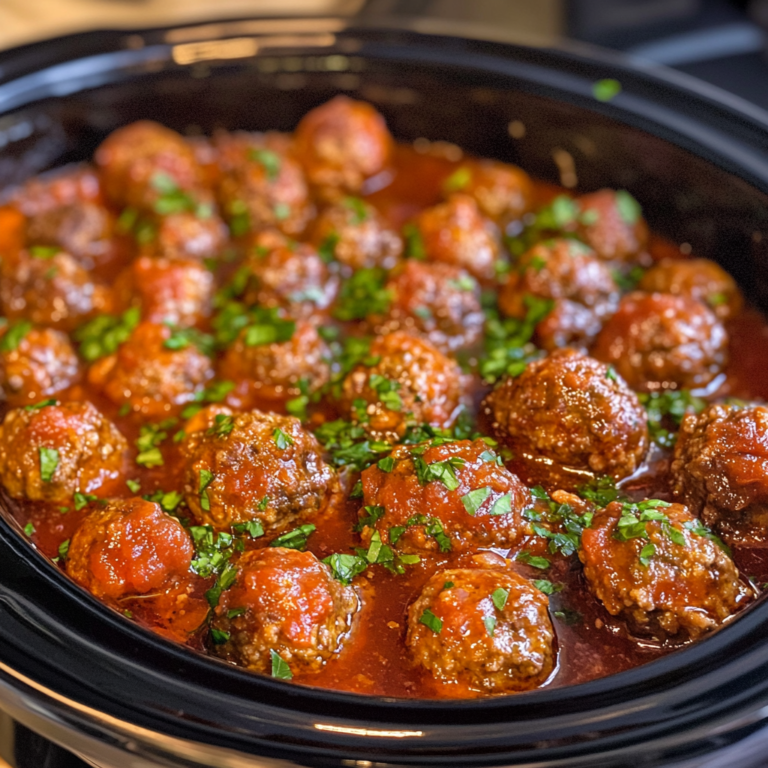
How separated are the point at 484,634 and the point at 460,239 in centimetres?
194

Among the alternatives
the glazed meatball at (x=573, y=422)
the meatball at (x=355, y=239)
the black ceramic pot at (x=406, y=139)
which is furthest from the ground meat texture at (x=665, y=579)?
the meatball at (x=355, y=239)

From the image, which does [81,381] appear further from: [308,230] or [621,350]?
[621,350]

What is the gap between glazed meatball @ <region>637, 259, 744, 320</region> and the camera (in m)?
3.52

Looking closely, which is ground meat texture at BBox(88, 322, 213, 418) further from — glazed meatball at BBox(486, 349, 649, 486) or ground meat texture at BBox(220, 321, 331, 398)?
glazed meatball at BBox(486, 349, 649, 486)

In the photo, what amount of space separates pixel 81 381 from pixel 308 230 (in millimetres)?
1276

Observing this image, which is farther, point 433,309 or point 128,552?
point 433,309

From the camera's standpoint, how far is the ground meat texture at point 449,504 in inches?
101

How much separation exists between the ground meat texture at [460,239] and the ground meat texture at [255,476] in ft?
4.25

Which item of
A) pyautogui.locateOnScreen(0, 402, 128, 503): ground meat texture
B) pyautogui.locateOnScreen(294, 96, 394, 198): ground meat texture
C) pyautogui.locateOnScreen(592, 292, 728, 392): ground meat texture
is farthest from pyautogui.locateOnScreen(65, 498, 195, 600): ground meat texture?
pyautogui.locateOnScreen(294, 96, 394, 198): ground meat texture

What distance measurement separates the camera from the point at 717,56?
5035 millimetres

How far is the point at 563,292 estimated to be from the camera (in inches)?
137

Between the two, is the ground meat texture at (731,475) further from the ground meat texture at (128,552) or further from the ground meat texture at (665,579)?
the ground meat texture at (128,552)

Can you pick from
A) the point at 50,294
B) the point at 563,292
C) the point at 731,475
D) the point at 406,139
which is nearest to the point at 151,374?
the point at 50,294

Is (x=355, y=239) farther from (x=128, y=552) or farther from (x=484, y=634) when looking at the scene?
(x=484, y=634)
